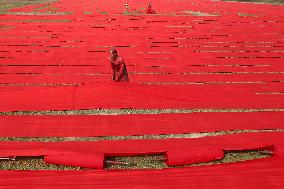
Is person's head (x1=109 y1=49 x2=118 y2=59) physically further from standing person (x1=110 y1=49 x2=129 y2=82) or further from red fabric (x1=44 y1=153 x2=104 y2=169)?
red fabric (x1=44 y1=153 x2=104 y2=169)

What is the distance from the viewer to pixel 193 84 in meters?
8.88

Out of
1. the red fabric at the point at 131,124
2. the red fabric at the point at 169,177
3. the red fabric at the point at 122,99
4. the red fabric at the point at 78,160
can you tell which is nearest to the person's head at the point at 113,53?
the red fabric at the point at 122,99

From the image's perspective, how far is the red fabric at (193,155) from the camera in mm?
4941

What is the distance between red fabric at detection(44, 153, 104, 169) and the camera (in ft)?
15.6

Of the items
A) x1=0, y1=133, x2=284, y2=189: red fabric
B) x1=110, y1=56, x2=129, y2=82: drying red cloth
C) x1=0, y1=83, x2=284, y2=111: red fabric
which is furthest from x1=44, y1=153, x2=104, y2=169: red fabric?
x1=110, y1=56, x2=129, y2=82: drying red cloth

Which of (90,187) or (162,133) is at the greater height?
(162,133)

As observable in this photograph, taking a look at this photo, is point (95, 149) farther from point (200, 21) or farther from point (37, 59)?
point (200, 21)

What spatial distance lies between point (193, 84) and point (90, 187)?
5.25 metres

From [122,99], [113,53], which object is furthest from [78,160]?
[113,53]

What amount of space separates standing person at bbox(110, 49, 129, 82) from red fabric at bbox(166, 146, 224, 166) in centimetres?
300

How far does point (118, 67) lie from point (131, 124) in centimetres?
174

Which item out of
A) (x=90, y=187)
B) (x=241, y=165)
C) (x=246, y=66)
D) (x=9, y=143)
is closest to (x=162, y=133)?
(x=241, y=165)

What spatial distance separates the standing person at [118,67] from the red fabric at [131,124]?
1.36 meters

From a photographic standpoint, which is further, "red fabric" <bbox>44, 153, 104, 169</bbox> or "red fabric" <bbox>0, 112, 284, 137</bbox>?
"red fabric" <bbox>0, 112, 284, 137</bbox>
